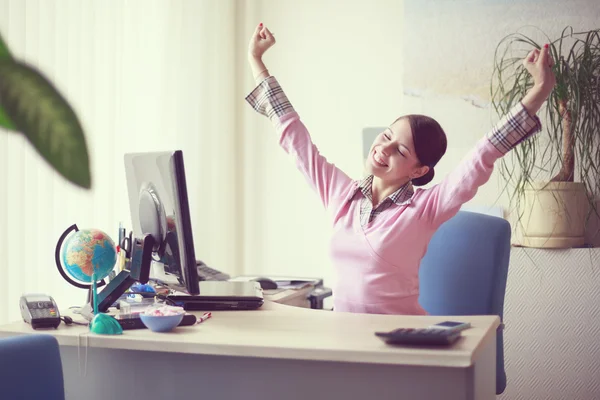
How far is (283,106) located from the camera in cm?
200

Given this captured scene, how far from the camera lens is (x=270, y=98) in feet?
6.49

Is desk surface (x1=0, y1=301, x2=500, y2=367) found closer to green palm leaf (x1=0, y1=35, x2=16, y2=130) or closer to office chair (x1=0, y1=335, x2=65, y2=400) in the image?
office chair (x1=0, y1=335, x2=65, y2=400)

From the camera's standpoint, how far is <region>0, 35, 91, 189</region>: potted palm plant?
43 centimetres

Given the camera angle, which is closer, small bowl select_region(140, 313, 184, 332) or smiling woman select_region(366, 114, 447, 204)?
Result: small bowl select_region(140, 313, 184, 332)

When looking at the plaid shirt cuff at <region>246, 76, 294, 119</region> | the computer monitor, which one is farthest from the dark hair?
the computer monitor

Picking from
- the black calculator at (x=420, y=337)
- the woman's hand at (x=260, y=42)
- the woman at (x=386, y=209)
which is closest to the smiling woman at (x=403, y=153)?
the woman at (x=386, y=209)

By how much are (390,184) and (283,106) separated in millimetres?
362

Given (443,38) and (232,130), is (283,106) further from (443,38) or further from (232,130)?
(232,130)

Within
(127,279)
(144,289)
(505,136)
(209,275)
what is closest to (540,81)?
(505,136)

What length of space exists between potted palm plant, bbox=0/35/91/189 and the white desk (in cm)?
91

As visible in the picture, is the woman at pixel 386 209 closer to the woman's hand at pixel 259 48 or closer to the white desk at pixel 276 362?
the woman's hand at pixel 259 48

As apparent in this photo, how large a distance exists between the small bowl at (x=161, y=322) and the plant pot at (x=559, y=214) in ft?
6.36

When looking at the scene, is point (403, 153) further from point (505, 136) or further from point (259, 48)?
point (259, 48)

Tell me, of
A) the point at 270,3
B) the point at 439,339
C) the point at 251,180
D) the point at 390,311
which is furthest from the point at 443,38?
the point at 439,339
